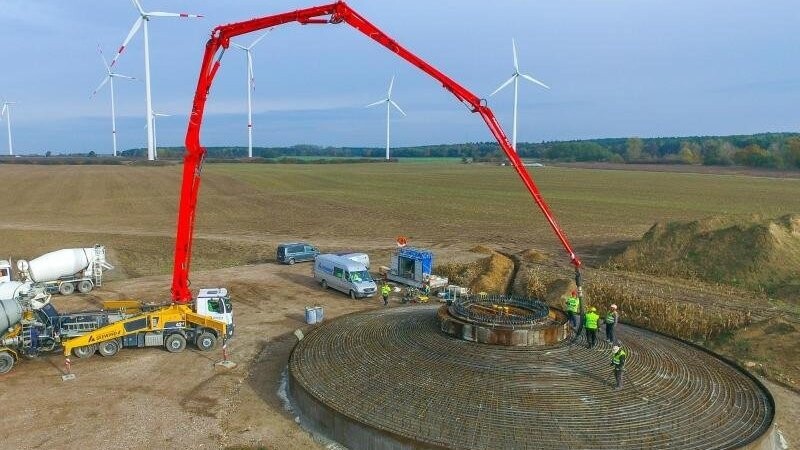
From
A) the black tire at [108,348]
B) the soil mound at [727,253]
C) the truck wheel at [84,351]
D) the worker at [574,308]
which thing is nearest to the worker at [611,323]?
the worker at [574,308]

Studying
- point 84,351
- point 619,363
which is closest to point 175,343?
point 84,351

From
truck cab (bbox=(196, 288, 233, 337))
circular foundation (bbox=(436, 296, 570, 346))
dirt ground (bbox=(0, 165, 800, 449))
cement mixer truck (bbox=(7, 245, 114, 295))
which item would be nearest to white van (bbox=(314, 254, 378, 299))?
dirt ground (bbox=(0, 165, 800, 449))

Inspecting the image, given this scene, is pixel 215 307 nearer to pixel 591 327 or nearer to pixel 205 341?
pixel 205 341

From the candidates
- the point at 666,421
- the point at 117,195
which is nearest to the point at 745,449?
the point at 666,421

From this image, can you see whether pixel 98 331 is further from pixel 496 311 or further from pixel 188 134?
pixel 496 311

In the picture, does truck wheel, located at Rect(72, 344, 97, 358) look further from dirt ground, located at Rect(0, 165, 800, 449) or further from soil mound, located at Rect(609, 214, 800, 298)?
soil mound, located at Rect(609, 214, 800, 298)

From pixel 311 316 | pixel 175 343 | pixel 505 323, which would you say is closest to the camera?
pixel 505 323
